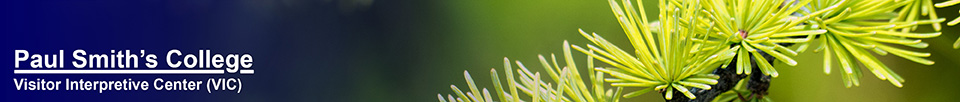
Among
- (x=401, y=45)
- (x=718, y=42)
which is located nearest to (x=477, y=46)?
(x=401, y=45)

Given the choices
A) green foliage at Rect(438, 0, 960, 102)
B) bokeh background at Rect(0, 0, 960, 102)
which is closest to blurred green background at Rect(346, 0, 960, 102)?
bokeh background at Rect(0, 0, 960, 102)

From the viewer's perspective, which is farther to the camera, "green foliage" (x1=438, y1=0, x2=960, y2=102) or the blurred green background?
the blurred green background

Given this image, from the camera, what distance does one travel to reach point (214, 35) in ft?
1.17

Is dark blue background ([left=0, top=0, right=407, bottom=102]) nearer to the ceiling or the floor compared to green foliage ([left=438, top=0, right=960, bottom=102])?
nearer to the ceiling

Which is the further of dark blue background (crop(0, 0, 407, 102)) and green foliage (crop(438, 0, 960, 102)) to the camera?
dark blue background (crop(0, 0, 407, 102))

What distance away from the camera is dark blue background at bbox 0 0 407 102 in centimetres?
33

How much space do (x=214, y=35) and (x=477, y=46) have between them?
5.4 inches

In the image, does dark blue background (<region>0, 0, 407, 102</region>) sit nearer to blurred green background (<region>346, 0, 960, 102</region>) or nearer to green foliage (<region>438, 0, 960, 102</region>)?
blurred green background (<region>346, 0, 960, 102</region>)

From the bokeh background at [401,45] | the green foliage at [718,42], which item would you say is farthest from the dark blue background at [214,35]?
the green foliage at [718,42]

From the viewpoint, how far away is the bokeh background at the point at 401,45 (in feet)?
1.13

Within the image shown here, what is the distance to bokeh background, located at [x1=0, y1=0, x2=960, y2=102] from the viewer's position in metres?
0.35

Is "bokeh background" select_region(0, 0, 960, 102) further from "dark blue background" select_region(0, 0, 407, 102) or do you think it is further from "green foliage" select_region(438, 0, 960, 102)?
"green foliage" select_region(438, 0, 960, 102)

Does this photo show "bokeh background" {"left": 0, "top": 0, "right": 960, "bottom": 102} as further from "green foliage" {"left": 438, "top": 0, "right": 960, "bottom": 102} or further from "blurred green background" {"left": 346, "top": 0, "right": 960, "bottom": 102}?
"green foliage" {"left": 438, "top": 0, "right": 960, "bottom": 102}

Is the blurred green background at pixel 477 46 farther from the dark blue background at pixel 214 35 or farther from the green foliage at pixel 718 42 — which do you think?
the green foliage at pixel 718 42
